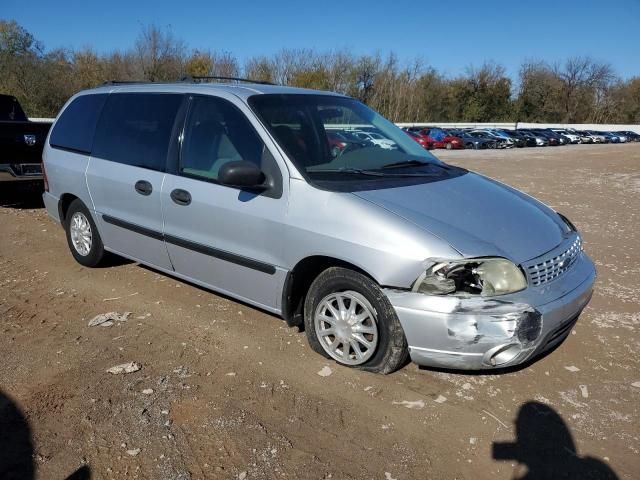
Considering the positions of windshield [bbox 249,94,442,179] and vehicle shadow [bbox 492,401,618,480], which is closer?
vehicle shadow [bbox 492,401,618,480]

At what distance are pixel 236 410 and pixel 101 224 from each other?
2823mm

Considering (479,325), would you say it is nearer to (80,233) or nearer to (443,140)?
(80,233)

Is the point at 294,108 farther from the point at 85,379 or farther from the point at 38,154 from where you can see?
the point at 38,154

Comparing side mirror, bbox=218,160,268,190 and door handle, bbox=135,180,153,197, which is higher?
side mirror, bbox=218,160,268,190

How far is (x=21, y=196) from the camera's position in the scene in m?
10.5

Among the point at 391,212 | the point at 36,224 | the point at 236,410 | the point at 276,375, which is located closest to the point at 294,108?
the point at 391,212

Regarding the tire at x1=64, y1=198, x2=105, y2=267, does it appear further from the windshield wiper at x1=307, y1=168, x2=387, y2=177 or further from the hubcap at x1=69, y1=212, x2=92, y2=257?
the windshield wiper at x1=307, y1=168, x2=387, y2=177

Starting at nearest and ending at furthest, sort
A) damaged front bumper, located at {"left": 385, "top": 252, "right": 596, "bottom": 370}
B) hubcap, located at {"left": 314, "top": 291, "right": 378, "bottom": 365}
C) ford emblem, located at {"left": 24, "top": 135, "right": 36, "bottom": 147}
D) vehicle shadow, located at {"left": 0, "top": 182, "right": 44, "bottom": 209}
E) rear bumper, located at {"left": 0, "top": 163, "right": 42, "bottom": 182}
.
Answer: damaged front bumper, located at {"left": 385, "top": 252, "right": 596, "bottom": 370} → hubcap, located at {"left": 314, "top": 291, "right": 378, "bottom": 365} → rear bumper, located at {"left": 0, "top": 163, "right": 42, "bottom": 182} → ford emblem, located at {"left": 24, "top": 135, "right": 36, "bottom": 147} → vehicle shadow, located at {"left": 0, "top": 182, "right": 44, "bottom": 209}

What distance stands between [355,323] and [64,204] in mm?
3820

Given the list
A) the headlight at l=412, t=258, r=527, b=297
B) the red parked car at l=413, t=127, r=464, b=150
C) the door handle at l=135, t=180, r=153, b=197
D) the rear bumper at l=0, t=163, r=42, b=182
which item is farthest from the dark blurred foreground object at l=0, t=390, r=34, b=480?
the red parked car at l=413, t=127, r=464, b=150

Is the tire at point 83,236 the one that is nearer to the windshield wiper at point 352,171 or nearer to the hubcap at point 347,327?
the windshield wiper at point 352,171

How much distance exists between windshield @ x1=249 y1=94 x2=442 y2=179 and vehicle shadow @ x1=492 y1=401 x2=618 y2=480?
6.05ft

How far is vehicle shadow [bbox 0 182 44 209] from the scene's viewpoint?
372 inches

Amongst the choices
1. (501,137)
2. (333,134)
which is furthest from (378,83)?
(333,134)
